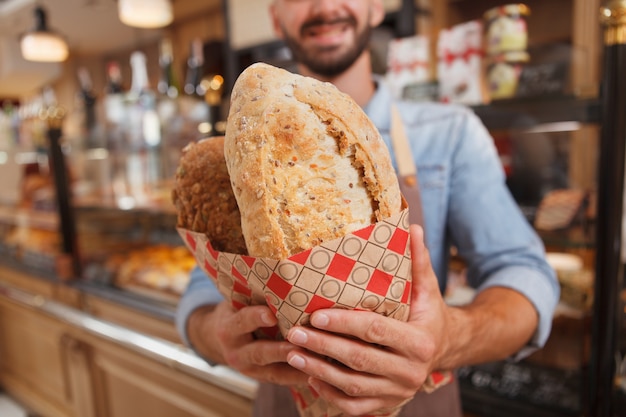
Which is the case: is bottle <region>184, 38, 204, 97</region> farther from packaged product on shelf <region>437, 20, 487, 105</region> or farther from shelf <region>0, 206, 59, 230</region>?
packaged product on shelf <region>437, 20, 487, 105</region>

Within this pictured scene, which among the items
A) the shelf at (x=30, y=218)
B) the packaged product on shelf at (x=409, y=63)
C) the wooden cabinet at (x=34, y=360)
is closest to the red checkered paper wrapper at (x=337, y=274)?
the packaged product on shelf at (x=409, y=63)

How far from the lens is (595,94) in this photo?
1318mm

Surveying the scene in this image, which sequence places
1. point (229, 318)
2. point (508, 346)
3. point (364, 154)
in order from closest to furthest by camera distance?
point (364, 154)
point (229, 318)
point (508, 346)

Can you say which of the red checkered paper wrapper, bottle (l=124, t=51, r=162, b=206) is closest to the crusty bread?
the red checkered paper wrapper

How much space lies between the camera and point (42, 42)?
129 inches

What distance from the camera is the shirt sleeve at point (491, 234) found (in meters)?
1.06

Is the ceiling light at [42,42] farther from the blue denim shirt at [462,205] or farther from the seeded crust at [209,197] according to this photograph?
the seeded crust at [209,197]

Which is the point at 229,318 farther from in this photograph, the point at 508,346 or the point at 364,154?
the point at 508,346

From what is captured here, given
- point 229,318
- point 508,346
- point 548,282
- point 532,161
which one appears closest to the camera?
point 229,318

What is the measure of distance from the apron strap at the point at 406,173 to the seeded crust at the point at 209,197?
0.47m

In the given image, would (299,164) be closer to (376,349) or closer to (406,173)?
(376,349)

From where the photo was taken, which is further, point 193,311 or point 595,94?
point 595,94

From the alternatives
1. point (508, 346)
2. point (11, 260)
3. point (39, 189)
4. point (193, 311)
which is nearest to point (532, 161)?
point (508, 346)

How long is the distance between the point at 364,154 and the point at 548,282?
706mm
